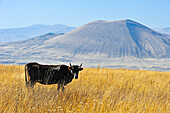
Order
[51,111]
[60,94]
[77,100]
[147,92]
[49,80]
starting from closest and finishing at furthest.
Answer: [51,111], [77,100], [60,94], [49,80], [147,92]

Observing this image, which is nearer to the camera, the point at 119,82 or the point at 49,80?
the point at 49,80

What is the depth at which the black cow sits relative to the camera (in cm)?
774

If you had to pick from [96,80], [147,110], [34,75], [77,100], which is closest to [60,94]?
[77,100]

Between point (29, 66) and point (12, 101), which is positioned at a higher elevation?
point (29, 66)

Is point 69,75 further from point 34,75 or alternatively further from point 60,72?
point 34,75

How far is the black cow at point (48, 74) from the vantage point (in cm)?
774

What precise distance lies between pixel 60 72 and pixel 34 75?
913 mm

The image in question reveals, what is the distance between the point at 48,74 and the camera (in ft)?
25.9

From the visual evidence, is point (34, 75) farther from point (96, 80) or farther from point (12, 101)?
point (96, 80)

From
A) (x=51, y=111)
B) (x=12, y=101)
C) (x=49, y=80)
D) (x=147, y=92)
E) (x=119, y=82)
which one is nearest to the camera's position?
(x=51, y=111)

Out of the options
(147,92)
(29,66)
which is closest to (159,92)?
(147,92)

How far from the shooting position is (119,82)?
10.1 metres

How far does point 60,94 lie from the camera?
7191 millimetres

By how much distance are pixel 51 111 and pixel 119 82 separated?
524cm
